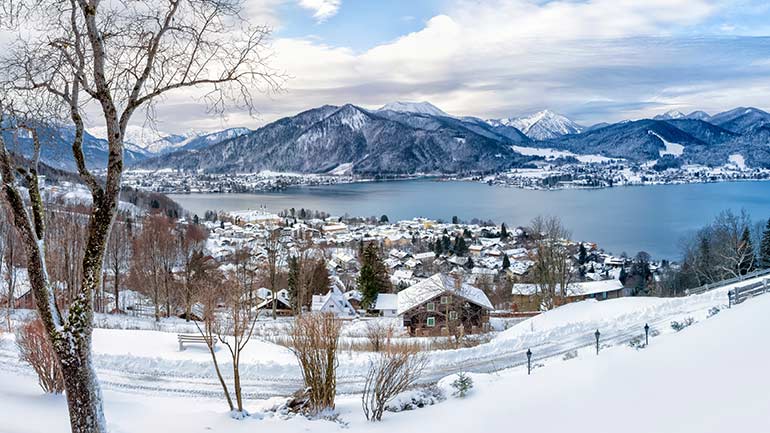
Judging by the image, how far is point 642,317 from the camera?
43.7 ft

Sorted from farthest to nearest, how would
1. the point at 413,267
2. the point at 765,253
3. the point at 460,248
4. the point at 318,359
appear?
the point at 460,248 → the point at 413,267 → the point at 765,253 → the point at 318,359

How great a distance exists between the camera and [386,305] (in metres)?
30.3

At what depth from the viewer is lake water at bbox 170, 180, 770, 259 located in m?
62.7

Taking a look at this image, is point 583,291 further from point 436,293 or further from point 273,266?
point 273,266

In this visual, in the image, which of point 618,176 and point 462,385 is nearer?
point 462,385

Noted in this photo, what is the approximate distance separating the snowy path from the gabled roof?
903cm

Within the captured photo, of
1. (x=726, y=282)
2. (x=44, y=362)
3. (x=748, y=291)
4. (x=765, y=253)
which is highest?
(x=44, y=362)

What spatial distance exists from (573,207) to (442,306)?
72.7 meters

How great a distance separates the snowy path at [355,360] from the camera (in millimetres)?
9969

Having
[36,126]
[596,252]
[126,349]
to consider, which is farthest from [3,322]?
[596,252]

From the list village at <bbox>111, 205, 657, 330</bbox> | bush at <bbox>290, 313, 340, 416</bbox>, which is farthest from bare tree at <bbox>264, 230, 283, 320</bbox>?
bush at <bbox>290, 313, 340, 416</bbox>

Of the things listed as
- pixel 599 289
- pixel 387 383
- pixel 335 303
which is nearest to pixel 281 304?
pixel 335 303

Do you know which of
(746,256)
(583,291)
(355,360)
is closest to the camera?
(355,360)

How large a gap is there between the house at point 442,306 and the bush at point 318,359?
52.5 feet
